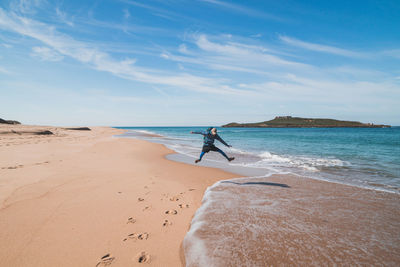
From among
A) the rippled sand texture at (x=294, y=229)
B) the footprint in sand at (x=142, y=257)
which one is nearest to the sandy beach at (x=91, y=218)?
the footprint in sand at (x=142, y=257)

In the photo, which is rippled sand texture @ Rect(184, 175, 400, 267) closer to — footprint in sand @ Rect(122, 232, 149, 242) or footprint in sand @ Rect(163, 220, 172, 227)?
footprint in sand @ Rect(163, 220, 172, 227)

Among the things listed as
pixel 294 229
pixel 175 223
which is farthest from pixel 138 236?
pixel 294 229

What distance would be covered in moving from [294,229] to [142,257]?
3.44 metres

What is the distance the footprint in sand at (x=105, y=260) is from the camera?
9.59ft

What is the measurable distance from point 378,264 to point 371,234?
1.14 m

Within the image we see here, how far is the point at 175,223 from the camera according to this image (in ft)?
14.3

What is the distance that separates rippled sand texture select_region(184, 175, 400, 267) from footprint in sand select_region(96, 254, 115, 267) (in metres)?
1.33

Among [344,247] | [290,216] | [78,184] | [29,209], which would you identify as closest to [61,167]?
[78,184]

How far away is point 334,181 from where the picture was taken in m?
8.33

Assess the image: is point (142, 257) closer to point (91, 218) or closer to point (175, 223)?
point (175, 223)

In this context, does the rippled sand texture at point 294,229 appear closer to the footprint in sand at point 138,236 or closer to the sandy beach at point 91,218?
the sandy beach at point 91,218

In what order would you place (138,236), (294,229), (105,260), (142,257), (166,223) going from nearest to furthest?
(105,260)
(142,257)
(138,236)
(294,229)
(166,223)

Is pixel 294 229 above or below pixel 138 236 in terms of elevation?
below

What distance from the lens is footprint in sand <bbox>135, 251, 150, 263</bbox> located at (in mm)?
3035
